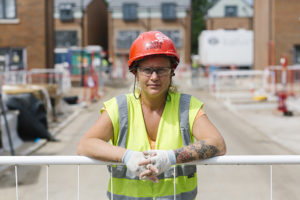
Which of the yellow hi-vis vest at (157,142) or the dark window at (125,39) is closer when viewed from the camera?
the yellow hi-vis vest at (157,142)

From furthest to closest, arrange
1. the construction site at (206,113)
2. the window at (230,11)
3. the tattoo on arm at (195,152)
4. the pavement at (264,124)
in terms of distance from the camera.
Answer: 1. the window at (230,11)
2. the pavement at (264,124)
3. the construction site at (206,113)
4. the tattoo on arm at (195,152)

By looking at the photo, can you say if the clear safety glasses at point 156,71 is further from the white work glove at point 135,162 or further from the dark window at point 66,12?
the dark window at point 66,12

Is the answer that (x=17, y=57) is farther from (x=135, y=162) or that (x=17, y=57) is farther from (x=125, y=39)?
(x=125, y=39)

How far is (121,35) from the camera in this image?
5572cm

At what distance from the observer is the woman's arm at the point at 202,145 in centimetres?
243

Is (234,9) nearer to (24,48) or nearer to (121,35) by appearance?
(121,35)

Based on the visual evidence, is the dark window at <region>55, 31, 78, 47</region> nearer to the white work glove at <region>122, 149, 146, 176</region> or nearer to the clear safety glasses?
the clear safety glasses

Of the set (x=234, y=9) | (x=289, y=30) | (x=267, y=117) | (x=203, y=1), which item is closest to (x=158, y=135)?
(x=267, y=117)

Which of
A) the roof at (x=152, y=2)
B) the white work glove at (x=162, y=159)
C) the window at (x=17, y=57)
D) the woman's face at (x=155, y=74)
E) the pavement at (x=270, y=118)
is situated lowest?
the pavement at (x=270, y=118)

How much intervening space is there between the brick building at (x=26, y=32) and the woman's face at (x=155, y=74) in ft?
75.9

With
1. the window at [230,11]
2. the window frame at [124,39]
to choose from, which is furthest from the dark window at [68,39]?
the window at [230,11]

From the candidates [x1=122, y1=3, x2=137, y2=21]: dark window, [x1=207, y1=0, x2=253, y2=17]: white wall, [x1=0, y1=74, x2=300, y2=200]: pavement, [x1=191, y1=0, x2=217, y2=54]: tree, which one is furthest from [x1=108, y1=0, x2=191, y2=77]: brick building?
[x1=0, y1=74, x2=300, y2=200]: pavement

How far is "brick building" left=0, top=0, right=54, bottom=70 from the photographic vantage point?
Answer: 24781 millimetres

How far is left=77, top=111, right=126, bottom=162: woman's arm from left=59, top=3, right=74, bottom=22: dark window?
170ft
